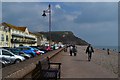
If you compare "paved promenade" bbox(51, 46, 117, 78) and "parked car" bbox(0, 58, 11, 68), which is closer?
"paved promenade" bbox(51, 46, 117, 78)

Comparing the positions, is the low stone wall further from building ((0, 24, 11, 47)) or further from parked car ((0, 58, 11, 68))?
building ((0, 24, 11, 47))

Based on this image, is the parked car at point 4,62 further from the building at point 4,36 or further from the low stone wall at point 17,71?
the building at point 4,36

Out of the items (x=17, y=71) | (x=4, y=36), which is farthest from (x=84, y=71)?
(x=4, y=36)

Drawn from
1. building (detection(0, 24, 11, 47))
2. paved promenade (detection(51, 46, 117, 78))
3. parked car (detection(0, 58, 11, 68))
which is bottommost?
paved promenade (detection(51, 46, 117, 78))

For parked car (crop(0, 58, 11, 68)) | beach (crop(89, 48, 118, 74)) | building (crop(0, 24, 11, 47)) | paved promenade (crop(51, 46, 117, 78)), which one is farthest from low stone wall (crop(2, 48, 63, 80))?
building (crop(0, 24, 11, 47))

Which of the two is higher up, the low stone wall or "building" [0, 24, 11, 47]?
"building" [0, 24, 11, 47]

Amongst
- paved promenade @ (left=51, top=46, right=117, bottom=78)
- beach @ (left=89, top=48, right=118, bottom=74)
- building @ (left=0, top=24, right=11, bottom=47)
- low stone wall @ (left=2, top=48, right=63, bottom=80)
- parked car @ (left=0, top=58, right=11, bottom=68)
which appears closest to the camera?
low stone wall @ (left=2, top=48, right=63, bottom=80)

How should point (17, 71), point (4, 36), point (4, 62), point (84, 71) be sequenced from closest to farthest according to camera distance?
point (17, 71) → point (84, 71) → point (4, 62) → point (4, 36)

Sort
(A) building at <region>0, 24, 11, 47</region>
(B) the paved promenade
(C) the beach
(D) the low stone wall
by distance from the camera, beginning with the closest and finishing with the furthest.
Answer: (D) the low stone wall
(B) the paved promenade
(C) the beach
(A) building at <region>0, 24, 11, 47</region>

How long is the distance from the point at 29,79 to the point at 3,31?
200 ft

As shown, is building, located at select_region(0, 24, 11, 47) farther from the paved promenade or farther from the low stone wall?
the low stone wall

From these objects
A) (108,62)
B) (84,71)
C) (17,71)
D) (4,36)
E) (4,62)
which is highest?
(4,36)

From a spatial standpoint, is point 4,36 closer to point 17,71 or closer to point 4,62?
point 4,62

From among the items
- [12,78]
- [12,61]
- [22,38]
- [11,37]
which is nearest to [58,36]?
[22,38]
